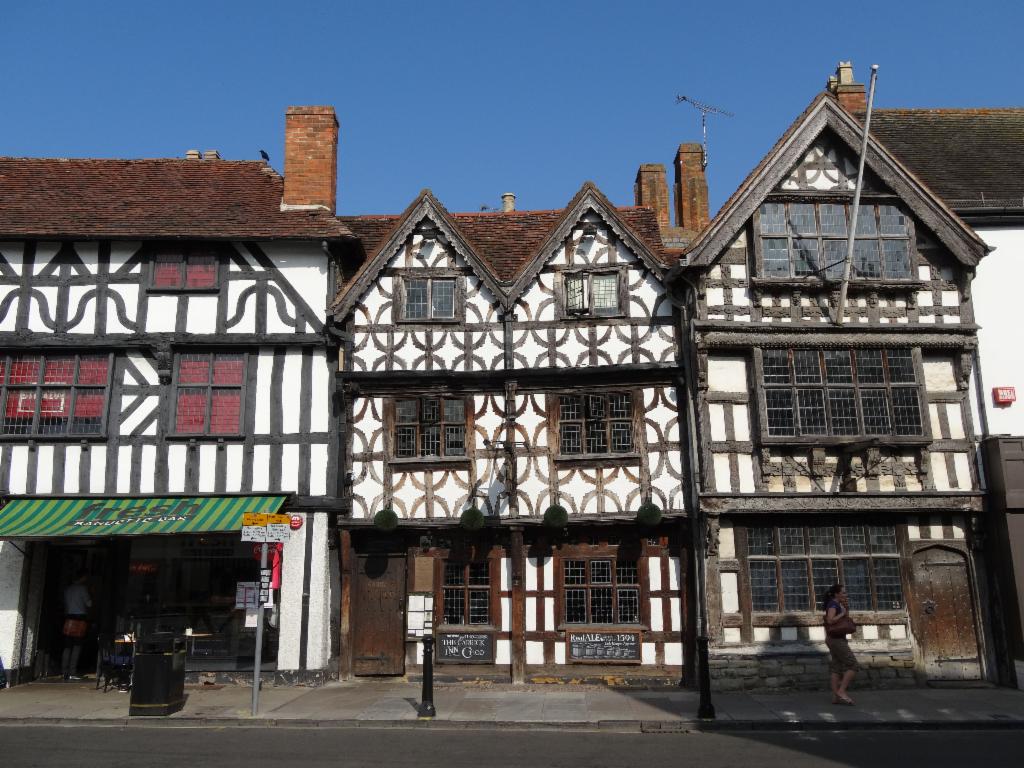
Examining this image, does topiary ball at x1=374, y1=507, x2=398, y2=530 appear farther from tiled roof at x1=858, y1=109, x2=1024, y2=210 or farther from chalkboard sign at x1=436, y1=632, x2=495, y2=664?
tiled roof at x1=858, y1=109, x2=1024, y2=210

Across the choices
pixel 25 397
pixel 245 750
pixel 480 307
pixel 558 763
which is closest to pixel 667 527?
pixel 480 307

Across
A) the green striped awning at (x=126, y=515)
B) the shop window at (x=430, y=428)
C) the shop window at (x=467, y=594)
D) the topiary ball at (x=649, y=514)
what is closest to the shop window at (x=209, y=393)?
the green striped awning at (x=126, y=515)

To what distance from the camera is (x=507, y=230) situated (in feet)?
55.1

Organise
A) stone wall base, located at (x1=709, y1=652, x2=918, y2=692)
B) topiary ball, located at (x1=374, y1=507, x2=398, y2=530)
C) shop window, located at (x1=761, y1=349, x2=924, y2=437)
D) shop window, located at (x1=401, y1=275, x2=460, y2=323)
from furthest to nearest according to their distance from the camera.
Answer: shop window, located at (x1=401, y1=275, x2=460, y2=323) → topiary ball, located at (x1=374, y1=507, x2=398, y2=530) → shop window, located at (x1=761, y1=349, x2=924, y2=437) → stone wall base, located at (x1=709, y1=652, x2=918, y2=692)

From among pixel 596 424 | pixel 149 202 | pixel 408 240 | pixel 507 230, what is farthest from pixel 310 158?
pixel 596 424

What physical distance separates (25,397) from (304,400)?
4901mm

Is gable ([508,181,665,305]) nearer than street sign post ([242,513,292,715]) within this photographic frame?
No

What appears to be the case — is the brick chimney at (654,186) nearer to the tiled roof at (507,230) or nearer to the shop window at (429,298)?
the tiled roof at (507,230)

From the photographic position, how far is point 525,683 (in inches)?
539

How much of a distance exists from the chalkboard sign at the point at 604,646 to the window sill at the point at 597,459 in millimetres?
2824

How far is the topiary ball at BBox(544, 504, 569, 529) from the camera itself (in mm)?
13508

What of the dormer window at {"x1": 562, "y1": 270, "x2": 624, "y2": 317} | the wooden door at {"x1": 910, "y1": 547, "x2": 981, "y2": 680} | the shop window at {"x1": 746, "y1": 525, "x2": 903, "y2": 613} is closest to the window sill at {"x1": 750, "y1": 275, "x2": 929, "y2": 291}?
the dormer window at {"x1": 562, "y1": 270, "x2": 624, "y2": 317}

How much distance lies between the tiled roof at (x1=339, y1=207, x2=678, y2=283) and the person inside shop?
7.90m

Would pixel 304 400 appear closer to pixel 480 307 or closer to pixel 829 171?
pixel 480 307
